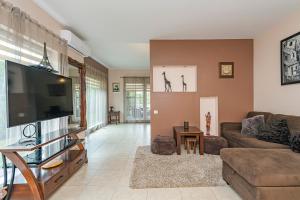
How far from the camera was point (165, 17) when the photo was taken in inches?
142

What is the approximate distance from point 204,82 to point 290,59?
6.16 ft

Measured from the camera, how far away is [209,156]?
399 centimetres

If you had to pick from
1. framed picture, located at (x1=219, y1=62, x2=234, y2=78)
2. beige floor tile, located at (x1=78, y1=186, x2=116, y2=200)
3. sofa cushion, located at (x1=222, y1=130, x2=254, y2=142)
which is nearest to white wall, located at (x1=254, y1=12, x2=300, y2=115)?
framed picture, located at (x1=219, y1=62, x2=234, y2=78)

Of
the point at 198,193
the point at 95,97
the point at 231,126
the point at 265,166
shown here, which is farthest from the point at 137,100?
the point at 265,166

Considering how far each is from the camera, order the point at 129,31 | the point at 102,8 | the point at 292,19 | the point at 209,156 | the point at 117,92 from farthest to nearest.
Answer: the point at 117,92 → the point at 129,31 → the point at 209,156 → the point at 292,19 → the point at 102,8

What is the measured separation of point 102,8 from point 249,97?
4093mm

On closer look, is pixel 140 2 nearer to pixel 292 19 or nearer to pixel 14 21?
pixel 14 21

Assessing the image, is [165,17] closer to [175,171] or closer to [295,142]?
[175,171]

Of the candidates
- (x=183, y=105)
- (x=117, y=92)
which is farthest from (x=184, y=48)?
(x=117, y=92)

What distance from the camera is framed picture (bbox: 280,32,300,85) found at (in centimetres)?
336

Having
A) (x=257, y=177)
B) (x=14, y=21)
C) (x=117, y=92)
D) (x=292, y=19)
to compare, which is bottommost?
(x=257, y=177)

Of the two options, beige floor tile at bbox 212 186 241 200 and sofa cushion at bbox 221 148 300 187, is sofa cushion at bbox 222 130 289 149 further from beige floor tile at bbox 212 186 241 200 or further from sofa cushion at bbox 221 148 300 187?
beige floor tile at bbox 212 186 241 200

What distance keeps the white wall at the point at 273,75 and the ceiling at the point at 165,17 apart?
0.20m

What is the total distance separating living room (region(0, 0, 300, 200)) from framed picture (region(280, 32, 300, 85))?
20mm
